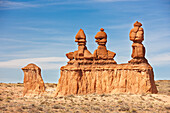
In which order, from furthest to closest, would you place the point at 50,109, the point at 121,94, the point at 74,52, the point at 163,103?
the point at 74,52
the point at 121,94
the point at 163,103
the point at 50,109

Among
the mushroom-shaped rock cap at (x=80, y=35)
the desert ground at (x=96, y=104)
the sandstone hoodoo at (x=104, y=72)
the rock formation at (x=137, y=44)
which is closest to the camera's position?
the desert ground at (x=96, y=104)

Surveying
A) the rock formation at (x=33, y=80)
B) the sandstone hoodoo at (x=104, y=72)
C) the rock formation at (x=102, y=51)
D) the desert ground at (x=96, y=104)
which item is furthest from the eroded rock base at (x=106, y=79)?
the rock formation at (x=33, y=80)

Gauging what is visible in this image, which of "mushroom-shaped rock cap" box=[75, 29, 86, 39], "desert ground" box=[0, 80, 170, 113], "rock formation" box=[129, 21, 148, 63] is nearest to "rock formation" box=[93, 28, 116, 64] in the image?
"mushroom-shaped rock cap" box=[75, 29, 86, 39]

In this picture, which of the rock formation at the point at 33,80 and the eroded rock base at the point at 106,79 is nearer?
the eroded rock base at the point at 106,79

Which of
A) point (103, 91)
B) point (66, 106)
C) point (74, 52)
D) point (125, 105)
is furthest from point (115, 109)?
point (74, 52)

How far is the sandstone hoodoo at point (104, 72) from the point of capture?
188 feet

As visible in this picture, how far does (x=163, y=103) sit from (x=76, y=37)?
62.1 feet

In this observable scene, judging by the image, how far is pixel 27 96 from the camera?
206 ft

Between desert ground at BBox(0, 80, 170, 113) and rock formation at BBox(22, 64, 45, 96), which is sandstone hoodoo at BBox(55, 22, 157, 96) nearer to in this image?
desert ground at BBox(0, 80, 170, 113)

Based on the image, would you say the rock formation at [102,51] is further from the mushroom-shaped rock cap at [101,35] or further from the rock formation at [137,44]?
the rock formation at [137,44]

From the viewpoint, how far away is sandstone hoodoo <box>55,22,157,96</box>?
5738 centimetres

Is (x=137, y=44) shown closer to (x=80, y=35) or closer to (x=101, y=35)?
(x=101, y=35)

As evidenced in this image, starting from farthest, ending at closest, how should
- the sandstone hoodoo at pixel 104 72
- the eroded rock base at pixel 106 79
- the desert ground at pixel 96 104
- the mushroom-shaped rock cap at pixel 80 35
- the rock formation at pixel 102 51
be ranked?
the mushroom-shaped rock cap at pixel 80 35 < the rock formation at pixel 102 51 < the sandstone hoodoo at pixel 104 72 < the eroded rock base at pixel 106 79 < the desert ground at pixel 96 104

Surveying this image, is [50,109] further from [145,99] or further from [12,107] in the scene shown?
[145,99]
